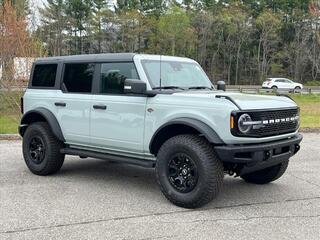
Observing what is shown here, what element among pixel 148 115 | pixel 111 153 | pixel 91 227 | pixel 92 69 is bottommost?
pixel 91 227

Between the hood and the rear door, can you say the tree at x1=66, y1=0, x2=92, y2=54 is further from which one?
the hood

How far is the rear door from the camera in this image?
652 cm

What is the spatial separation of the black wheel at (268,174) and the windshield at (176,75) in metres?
1.47

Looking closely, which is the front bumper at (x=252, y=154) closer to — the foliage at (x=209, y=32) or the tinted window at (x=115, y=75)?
the tinted window at (x=115, y=75)

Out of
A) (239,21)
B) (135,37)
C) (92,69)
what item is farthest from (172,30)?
(92,69)

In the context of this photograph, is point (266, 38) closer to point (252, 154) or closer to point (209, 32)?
point (209, 32)

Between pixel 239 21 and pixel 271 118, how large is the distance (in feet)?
205

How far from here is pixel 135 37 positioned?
62.2 meters

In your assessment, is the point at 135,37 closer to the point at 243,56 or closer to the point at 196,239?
the point at 243,56

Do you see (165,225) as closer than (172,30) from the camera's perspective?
Yes

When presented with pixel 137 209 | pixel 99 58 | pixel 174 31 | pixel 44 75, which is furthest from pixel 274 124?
pixel 174 31

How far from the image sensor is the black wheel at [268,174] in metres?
6.43

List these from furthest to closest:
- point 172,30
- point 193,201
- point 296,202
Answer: point 172,30 → point 296,202 → point 193,201

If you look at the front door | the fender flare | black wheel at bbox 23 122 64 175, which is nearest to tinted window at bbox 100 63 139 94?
the front door
